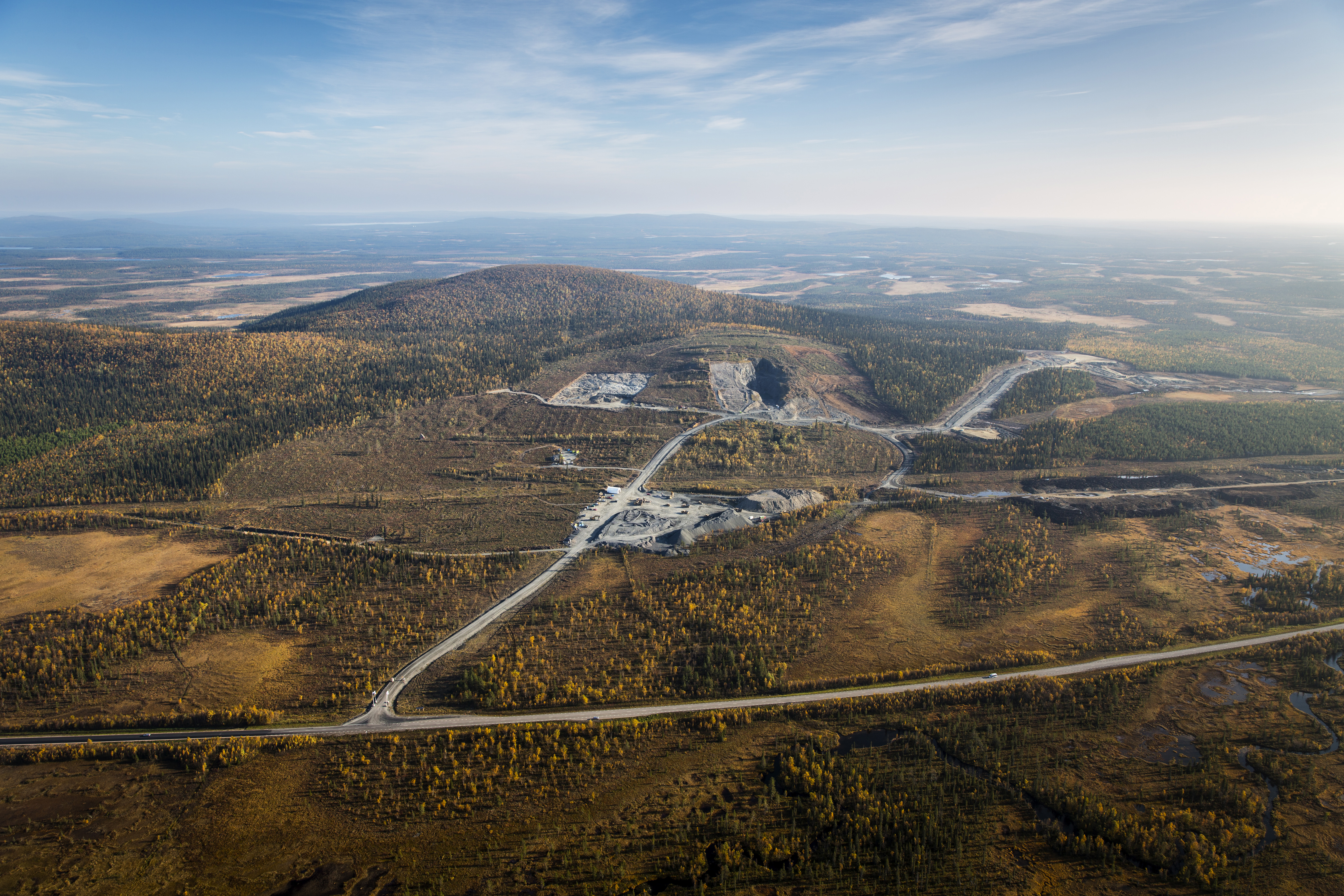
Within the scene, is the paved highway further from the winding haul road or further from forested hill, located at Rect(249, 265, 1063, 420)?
forested hill, located at Rect(249, 265, 1063, 420)

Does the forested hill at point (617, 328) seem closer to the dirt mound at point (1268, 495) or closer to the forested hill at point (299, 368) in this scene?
the forested hill at point (299, 368)

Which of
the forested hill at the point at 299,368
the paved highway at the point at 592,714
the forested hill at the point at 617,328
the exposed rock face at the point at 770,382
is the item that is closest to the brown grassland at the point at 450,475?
the forested hill at the point at 299,368

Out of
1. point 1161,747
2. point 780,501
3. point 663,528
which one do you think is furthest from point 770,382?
point 1161,747

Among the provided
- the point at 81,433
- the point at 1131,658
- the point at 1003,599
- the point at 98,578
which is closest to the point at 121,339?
the point at 81,433

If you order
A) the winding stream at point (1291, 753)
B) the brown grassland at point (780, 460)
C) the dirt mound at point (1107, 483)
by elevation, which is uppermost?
the brown grassland at point (780, 460)

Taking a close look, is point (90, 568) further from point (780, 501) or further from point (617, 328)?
point (617, 328)

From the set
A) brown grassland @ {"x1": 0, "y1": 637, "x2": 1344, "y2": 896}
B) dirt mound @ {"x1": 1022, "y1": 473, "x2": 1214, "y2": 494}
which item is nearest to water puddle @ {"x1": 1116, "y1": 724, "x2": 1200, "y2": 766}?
brown grassland @ {"x1": 0, "y1": 637, "x2": 1344, "y2": 896}
